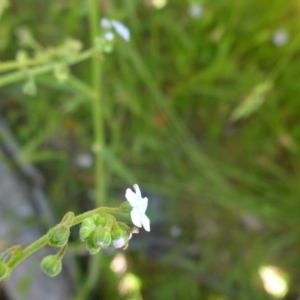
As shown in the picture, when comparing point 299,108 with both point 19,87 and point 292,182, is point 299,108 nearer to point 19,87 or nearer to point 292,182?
point 292,182

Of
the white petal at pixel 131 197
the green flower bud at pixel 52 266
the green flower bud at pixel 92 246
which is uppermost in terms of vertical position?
the green flower bud at pixel 52 266

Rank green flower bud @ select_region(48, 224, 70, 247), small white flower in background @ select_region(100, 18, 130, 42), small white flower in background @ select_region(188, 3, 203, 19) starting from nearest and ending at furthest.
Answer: green flower bud @ select_region(48, 224, 70, 247) < small white flower in background @ select_region(100, 18, 130, 42) < small white flower in background @ select_region(188, 3, 203, 19)

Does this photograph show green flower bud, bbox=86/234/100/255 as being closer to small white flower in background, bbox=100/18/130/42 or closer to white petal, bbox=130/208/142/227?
white petal, bbox=130/208/142/227

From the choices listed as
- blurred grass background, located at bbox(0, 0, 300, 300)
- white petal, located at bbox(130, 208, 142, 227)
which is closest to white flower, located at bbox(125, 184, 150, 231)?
white petal, located at bbox(130, 208, 142, 227)

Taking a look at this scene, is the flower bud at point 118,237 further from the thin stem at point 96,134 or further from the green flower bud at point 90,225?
the thin stem at point 96,134

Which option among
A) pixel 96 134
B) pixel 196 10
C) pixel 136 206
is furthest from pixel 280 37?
pixel 136 206

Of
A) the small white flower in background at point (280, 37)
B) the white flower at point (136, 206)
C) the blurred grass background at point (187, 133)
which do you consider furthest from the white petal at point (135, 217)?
the small white flower in background at point (280, 37)

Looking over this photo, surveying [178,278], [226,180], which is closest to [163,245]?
[178,278]
